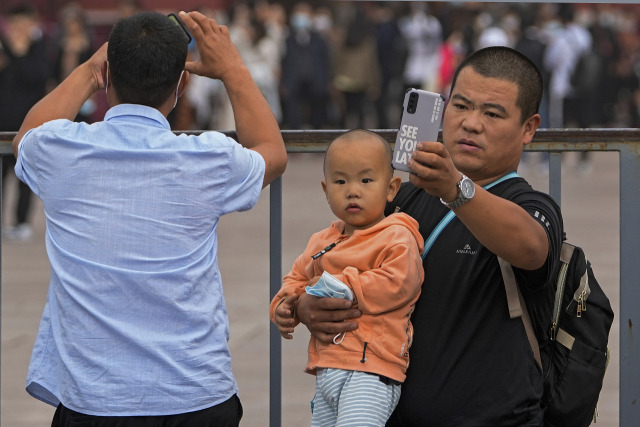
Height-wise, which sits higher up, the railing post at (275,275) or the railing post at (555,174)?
the railing post at (555,174)

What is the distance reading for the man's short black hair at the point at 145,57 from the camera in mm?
3033

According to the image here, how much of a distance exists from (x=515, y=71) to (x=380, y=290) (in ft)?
2.37

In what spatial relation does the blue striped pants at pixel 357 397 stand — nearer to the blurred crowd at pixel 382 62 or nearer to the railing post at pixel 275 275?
the railing post at pixel 275 275

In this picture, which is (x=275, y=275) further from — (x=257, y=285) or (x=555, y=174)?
(x=257, y=285)

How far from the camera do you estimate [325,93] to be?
73.4 feet

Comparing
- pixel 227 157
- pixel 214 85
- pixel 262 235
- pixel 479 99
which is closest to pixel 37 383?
pixel 227 157

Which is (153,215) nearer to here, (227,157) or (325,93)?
(227,157)

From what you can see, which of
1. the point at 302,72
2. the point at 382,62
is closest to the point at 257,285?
the point at 302,72

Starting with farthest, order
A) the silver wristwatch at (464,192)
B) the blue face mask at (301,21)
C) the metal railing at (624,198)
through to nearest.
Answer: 1. the blue face mask at (301,21)
2. the metal railing at (624,198)
3. the silver wristwatch at (464,192)

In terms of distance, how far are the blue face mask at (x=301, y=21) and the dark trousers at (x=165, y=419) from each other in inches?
792

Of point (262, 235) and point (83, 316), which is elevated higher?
point (83, 316)

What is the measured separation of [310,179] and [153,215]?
580 inches

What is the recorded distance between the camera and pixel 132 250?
301cm

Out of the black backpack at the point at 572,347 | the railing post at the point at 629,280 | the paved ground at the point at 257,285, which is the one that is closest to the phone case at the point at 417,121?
the black backpack at the point at 572,347
